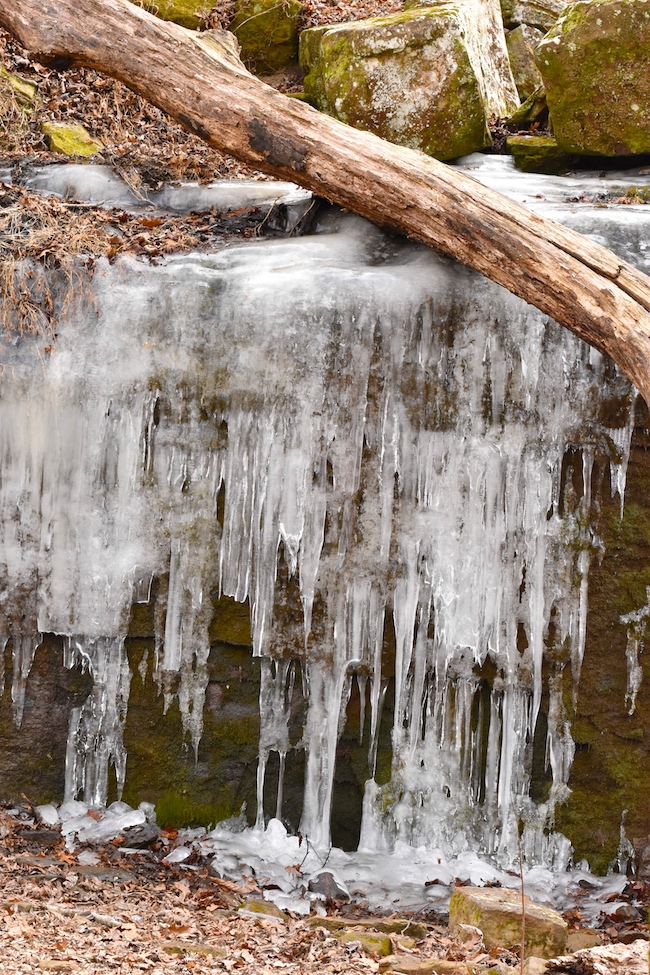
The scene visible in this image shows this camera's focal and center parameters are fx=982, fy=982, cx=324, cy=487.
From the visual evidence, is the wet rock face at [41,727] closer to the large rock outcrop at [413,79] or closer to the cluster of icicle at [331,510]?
the cluster of icicle at [331,510]

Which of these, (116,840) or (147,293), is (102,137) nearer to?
(147,293)

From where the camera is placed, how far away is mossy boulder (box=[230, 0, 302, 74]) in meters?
8.57

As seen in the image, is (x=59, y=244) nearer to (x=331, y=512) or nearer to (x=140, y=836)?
(x=331, y=512)

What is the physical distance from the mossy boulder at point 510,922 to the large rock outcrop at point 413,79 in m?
5.24

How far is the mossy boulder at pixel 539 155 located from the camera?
718 cm

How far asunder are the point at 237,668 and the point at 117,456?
1.29m

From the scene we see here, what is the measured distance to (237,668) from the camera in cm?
523

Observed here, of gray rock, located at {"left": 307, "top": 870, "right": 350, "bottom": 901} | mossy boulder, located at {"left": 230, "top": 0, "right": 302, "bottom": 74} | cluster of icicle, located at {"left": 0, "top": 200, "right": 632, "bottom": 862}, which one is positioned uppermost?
mossy boulder, located at {"left": 230, "top": 0, "right": 302, "bottom": 74}

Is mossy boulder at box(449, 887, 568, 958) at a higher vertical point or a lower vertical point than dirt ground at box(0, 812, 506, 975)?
higher

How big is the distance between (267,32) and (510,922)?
751 centimetres

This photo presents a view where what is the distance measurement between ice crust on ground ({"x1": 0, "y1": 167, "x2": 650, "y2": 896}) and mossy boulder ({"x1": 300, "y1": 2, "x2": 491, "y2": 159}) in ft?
8.08

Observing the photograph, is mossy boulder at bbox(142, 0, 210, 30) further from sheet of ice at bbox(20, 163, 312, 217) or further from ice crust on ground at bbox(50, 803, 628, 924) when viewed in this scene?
ice crust on ground at bbox(50, 803, 628, 924)

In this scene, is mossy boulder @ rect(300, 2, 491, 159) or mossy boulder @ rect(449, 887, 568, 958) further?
mossy boulder @ rect(300, 2, 491, 159)

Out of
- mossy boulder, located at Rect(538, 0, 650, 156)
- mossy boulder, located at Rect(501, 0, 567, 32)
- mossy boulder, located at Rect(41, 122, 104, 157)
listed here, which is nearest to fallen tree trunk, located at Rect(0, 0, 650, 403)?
mossy boulder, located at Rect(41, 122, 104, 157)
